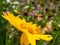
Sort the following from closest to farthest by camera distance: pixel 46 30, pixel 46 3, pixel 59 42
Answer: pixel 59 42, pixel 46 30, pixel 46 3

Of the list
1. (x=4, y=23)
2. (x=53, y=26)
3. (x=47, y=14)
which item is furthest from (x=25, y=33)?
(x=47, y=14)

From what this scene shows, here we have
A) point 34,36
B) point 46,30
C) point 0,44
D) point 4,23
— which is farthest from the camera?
point 46,30

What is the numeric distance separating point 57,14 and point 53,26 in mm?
344

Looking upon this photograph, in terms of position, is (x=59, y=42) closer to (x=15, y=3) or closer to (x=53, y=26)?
(x=53, y=26)

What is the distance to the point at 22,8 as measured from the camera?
7.43 ft

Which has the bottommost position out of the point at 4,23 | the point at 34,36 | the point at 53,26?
the point at 53,26

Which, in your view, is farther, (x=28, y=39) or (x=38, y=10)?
(x=38, y=10)

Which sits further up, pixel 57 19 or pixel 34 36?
pixel 34 36

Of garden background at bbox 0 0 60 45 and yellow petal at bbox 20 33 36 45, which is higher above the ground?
yellow petal at bbox 20 33 36 45

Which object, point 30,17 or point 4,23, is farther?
point 30,17

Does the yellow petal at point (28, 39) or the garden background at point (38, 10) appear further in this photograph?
the garden background at point (38, 10)

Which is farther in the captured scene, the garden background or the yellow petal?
the garden background

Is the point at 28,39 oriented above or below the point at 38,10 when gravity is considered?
above

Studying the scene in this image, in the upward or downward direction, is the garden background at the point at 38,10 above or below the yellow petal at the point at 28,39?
below
